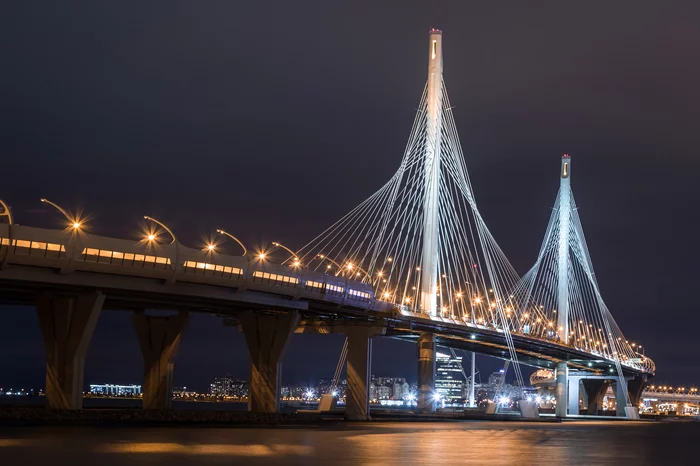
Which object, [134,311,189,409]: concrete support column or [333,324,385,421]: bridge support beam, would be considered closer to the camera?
[134,311,189,409]: concrete support column

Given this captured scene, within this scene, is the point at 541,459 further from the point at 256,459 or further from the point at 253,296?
the point at 253,296

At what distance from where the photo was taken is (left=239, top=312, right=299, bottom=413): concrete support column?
72.4m

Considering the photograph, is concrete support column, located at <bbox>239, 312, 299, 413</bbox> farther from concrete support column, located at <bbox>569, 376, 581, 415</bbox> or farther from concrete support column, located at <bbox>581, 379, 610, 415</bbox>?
concrete support column, located at <bbox>581, 379, 610, 415</bbox>

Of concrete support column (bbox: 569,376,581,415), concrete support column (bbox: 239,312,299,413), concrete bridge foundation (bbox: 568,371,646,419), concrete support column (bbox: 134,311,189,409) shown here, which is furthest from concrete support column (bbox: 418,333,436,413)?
concrete support column (bbox: 569,376,581,415)

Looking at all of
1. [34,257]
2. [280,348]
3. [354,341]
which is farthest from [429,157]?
[34,257]

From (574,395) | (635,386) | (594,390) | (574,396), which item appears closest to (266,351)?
(574,396)

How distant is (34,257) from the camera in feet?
171

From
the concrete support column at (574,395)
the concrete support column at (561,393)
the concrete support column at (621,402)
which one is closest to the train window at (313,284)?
the concrete support column at (561,393)

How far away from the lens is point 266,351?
7362 centimetres

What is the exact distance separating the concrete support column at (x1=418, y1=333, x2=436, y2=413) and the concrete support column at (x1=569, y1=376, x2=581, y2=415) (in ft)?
226

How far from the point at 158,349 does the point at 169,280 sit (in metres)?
18.5

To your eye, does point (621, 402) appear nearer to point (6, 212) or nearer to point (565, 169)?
point (565, 169)

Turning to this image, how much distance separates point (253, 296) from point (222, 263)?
574 cm

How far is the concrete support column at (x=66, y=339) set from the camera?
56.9m
